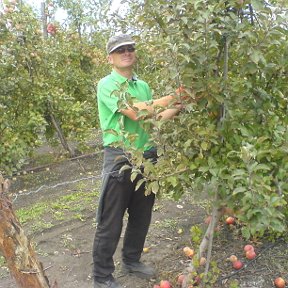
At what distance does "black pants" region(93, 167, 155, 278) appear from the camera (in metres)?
3.04

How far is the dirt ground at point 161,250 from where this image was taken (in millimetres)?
3387

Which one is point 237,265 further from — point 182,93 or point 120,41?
point 120,41

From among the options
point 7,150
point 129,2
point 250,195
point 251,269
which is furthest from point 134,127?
point 7,150

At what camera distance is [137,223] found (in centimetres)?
344

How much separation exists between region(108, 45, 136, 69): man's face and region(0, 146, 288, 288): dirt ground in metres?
1.01

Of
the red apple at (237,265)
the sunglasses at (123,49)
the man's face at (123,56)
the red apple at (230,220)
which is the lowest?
the red apple at (237,265)

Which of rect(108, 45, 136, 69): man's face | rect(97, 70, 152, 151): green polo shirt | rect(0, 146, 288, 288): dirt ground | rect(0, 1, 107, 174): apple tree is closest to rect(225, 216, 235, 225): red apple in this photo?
rect(0, 146, 288, 288): dirt ground

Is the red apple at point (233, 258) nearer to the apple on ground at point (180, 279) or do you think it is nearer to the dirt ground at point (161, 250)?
the dirt ground at point (161, 250)

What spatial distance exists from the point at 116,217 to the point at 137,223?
392mm

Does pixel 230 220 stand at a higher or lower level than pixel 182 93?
lower

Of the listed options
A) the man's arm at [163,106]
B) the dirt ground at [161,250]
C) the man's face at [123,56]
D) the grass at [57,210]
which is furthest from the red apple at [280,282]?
the grass at [57,210]

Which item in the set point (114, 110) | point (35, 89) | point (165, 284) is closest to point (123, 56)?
point (114, 110)

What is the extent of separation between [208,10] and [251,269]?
85.0 inches

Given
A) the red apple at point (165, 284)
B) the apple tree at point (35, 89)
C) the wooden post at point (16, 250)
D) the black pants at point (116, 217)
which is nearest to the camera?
the wooden post at point (16, 250)
